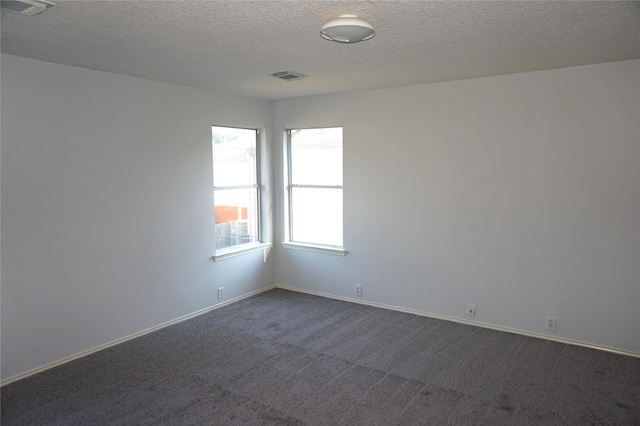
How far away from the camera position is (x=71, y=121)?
3.63 m

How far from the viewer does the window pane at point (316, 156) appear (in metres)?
5.33

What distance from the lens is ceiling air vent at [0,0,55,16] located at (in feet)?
7.29

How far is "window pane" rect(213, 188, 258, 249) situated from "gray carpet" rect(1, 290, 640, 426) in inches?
46.5

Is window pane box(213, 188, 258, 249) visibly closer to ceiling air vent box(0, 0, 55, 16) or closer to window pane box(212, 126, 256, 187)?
window pane box(212, 126, 256, 187)

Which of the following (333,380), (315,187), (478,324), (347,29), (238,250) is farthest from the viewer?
(315,187)

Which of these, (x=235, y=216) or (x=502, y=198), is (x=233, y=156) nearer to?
(x=235, y=216)

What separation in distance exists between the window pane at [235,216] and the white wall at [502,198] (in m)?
1.08

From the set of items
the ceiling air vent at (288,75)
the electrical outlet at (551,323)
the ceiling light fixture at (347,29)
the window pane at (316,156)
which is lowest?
the electrical outlet at (551,323)

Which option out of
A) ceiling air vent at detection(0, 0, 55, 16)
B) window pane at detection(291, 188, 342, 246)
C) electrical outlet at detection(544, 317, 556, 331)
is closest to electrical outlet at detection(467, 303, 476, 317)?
electrical outlet at detection(544, 317, 556, 331)

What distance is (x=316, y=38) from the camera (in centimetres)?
289

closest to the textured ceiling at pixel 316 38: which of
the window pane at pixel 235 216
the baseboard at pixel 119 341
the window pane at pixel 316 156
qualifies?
the window pane at pixel 316 156

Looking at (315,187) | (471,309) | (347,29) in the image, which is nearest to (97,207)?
(315,187)

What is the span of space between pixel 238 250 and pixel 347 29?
10.9 feet

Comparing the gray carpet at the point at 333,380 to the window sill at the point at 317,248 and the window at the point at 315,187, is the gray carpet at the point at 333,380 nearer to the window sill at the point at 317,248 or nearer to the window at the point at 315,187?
the window sill at the point at 317,248
